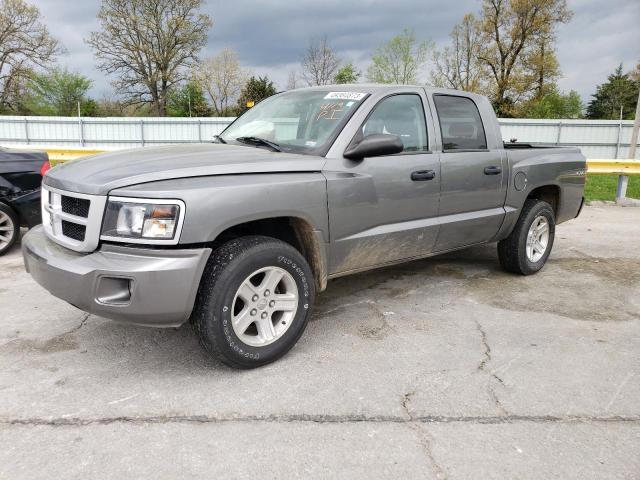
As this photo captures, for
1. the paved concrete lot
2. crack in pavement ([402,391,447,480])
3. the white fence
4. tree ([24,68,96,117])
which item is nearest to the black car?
the paved concrete lot

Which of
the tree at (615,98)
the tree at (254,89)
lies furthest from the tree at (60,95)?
the tree at (615,98)

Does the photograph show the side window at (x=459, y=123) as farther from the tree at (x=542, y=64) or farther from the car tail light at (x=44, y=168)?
the tree at (x=542, y=64)

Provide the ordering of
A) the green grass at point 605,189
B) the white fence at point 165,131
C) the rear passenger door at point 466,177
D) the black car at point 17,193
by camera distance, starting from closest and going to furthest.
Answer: the rear passenger door at point 466,177, the black car at point 17,193, the green grass at point 605,189, the white fence at point 165,131

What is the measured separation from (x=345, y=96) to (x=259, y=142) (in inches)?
29.7

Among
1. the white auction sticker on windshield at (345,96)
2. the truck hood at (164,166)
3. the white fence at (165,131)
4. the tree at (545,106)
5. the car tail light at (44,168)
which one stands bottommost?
the car tail light at (44,168)

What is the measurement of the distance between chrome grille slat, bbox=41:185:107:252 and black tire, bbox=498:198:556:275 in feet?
12.9

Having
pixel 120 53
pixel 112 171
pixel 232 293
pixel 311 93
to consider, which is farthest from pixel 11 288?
pixel 120 53

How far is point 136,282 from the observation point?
275 cm

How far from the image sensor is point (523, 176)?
5059 mm

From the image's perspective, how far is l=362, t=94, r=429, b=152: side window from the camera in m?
3.95

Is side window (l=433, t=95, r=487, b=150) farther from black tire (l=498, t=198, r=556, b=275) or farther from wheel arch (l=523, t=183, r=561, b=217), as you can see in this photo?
wheel arch (l=523, t=183, r=561, b=217)

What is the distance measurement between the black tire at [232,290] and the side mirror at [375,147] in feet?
2.69

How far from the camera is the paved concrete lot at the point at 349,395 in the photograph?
7.89ft

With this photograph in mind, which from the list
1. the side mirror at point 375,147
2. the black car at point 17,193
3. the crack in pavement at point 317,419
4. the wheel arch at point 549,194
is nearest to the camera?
the crack in pavement at point 317,419
